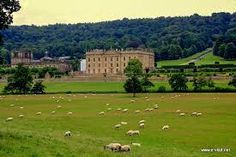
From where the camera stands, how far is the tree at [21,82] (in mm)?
112688

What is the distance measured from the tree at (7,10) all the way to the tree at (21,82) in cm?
8048

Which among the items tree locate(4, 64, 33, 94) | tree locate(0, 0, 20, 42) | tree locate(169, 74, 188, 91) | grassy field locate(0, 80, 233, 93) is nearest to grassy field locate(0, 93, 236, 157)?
tree locate(0, 0, 20, 42)

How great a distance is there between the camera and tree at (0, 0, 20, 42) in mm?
32125

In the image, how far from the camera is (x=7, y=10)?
32.4 meters

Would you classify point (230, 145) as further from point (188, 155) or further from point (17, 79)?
point (17, 79)

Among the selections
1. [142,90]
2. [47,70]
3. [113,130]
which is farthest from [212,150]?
[47,70]

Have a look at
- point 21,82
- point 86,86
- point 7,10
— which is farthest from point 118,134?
point 86,86

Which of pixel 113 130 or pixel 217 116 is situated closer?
pixel 113 130

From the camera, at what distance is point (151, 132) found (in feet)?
134

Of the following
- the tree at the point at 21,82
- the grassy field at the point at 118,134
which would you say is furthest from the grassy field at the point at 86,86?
the grassy field at the point at 118,134

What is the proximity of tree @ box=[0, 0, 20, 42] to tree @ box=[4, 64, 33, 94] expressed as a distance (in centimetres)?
8048

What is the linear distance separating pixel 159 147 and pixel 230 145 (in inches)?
169

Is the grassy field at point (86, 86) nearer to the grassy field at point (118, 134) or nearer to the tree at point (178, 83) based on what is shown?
the tree at point (178, 83)

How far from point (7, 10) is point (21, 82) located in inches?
3248
